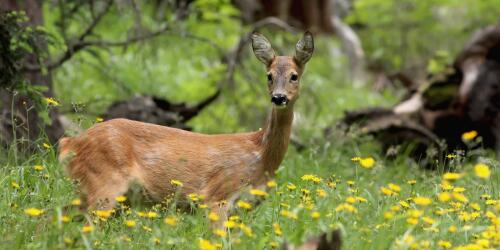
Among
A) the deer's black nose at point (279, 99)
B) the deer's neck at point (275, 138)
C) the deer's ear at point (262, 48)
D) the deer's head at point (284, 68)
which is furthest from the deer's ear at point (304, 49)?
the deer's black nose at point (279, 99)

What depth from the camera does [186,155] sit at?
6406 mm

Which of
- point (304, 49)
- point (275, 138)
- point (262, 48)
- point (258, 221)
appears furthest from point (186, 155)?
point (304, 49)

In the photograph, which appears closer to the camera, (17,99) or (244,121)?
(17,99)

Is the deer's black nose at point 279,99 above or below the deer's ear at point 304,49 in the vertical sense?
below

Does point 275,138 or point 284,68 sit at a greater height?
point 284,68

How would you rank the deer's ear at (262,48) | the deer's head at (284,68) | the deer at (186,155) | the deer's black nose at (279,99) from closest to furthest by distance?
the deer at (186,155), the deer's black nose at (279,99), the deer's head at (284,68), the deer's ear at (262,48)

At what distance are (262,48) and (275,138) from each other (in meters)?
0.81

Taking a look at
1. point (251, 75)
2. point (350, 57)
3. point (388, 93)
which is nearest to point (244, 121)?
point (251, 75)

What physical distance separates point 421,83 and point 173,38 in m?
3.31

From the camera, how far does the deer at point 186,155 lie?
587cm

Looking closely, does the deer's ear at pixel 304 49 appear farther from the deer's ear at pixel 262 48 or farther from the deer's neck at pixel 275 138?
the deer's neck at pixel 275 138

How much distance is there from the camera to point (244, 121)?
38.3 ft

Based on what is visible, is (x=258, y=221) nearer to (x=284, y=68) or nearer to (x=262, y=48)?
(x=284, y=68)

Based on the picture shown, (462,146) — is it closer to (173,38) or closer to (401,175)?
(401,175)
